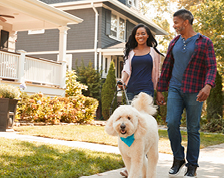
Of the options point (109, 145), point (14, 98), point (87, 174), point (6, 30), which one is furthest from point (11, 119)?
point (6, 30)

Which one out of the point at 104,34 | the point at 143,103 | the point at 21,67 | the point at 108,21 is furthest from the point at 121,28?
the point at 143,103

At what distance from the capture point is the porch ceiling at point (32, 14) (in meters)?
11.6

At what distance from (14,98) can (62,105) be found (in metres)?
3.19

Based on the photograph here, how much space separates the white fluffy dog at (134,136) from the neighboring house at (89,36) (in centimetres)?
1478

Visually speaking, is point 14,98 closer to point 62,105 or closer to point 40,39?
point 62,105

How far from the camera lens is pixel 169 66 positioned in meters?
4.45

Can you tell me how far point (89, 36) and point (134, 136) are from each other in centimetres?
1621

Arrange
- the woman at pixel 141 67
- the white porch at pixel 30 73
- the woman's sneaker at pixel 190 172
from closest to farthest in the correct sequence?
the woman's sneaker at pixel 190 172, the woman at pixel 141 67, the white porch at pixel 30 73

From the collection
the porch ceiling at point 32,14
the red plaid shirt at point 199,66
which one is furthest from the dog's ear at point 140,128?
the porch ceiling at point 32,14

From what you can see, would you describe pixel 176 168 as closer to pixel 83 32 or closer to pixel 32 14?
pixel 32 14

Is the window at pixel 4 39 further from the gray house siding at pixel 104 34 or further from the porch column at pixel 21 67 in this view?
the gray house siding at pixel 104 34

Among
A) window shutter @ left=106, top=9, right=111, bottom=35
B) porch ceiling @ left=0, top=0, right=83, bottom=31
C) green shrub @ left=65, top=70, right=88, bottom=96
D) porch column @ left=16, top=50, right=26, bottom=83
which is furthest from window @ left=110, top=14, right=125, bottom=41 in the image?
porch column @ left=16, top=50, right=26, bottom=83

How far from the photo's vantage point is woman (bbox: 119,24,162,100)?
4.29 metres

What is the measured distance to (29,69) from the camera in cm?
1189
